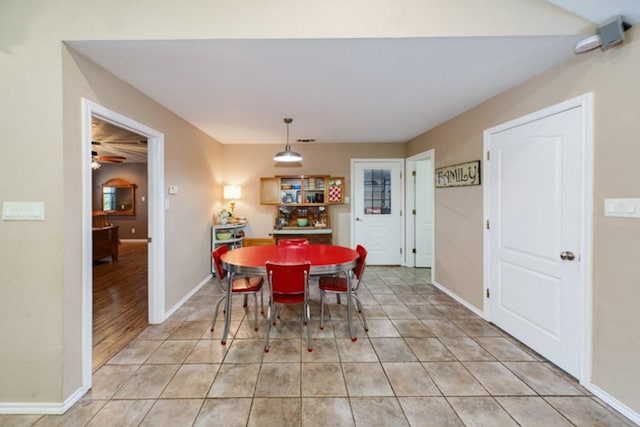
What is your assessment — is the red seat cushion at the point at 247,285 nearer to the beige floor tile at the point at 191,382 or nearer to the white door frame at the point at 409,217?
the beige floor tile at the point at 191,382

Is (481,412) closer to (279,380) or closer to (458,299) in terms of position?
(279,380)

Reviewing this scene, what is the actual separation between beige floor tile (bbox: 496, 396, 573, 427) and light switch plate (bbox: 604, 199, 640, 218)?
1.29 meters

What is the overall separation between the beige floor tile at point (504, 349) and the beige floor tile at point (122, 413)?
2.62 metres

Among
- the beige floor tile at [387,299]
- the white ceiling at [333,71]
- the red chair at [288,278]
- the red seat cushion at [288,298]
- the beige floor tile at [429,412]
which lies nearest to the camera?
the beige floor tile at [429,412]

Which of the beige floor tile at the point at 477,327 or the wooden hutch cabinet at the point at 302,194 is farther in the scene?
the wooden hutch cabinet at the point at 302,194

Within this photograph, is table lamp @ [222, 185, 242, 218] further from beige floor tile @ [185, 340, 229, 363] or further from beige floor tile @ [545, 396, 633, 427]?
beige floor tile @ [545, 396, 633, 427]

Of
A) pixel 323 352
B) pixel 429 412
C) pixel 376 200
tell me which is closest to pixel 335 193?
pixel 376 200

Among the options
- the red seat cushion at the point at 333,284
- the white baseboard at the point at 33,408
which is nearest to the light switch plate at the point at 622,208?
the red seat cushion at the point at 333,284

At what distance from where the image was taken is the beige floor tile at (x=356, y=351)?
2187mm

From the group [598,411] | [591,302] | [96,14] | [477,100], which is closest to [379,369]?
[598,411]

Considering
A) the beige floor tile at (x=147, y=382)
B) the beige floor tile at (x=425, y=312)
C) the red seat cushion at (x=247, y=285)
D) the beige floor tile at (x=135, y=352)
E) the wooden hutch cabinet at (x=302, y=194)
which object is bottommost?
the beige floor tile at (x=147, y=382)

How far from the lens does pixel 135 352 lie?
230 centimetres

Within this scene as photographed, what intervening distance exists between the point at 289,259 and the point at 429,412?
5.00 feet

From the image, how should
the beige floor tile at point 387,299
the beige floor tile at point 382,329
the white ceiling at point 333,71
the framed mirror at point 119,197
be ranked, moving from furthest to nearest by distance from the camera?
the framed mirror at point 119,197 < the beige floor tile at point 387,299 < the beige floor tile at point 382,329 < the white ceiling at point 333,71
